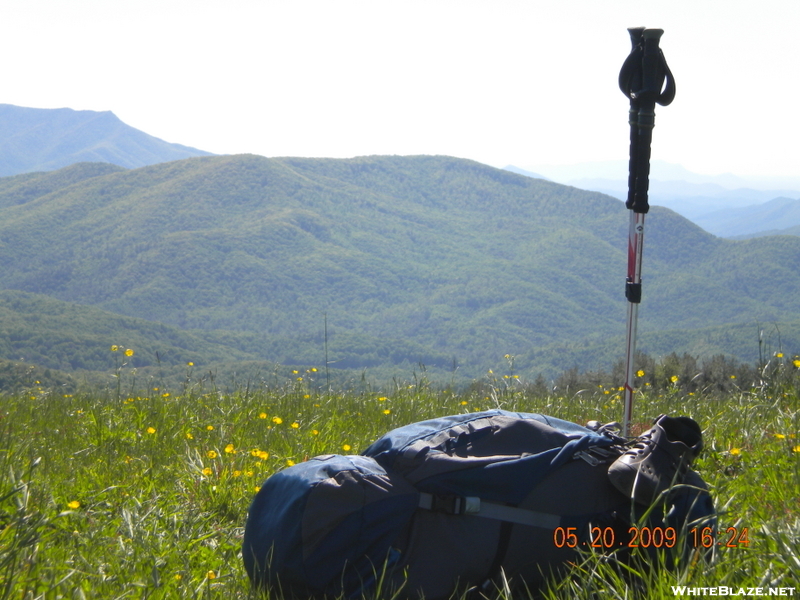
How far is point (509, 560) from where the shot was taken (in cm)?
210

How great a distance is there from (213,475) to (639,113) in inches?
99.8

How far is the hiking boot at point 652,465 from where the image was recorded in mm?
2049

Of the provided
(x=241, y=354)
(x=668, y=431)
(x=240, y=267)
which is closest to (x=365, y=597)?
(x=668, y=431)

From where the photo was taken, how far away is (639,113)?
9.28 feet

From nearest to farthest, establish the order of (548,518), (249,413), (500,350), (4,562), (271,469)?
(4,562), (548,518), (271,469), (249,413), (500,350)

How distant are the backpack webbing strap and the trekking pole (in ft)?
2.89

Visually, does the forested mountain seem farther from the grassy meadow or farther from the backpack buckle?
the backpack buckle

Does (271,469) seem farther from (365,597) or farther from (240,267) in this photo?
(240,267)

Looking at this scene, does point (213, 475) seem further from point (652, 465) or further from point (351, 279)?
point (351, 279)

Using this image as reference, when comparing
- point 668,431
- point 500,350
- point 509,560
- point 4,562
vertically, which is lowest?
point 500,350

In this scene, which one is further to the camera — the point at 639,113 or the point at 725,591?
the point at 639,113

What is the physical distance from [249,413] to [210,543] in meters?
1.99

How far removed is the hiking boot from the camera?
2049 millimetres

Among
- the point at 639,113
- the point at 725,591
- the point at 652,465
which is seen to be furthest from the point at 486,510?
the point at 639,113
